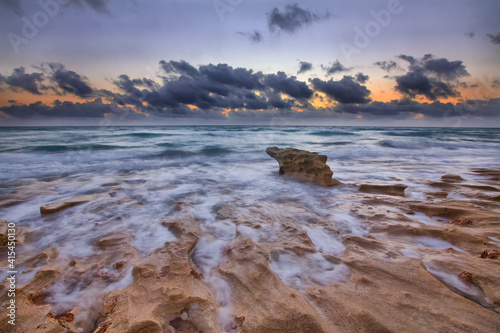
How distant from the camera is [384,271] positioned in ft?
6.74

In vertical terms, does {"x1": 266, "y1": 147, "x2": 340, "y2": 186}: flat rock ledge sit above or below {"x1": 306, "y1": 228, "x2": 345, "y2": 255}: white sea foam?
above

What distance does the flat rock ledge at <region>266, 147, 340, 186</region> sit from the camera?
5.72 metres

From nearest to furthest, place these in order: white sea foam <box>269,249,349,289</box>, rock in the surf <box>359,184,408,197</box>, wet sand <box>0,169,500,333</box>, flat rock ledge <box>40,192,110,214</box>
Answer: wet sand <box>0,169,500,333</box> → white sea foam <box>269,249,349,289</box> → flat rock ledge <box>40,192,110,214</box> → rock in the surf <box>359,184,408,197</box>

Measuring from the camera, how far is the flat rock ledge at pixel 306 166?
18.8ft

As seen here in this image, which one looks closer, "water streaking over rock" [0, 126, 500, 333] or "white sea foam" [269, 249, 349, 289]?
"water streaking over rock" [0, 126, 500, 333]

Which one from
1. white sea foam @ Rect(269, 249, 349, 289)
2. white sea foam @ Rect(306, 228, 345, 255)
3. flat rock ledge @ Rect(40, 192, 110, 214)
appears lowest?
flat rock ledge @ Rect(40, 192, 110, 214)

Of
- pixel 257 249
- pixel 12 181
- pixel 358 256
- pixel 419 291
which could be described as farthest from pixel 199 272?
pixel 12 181

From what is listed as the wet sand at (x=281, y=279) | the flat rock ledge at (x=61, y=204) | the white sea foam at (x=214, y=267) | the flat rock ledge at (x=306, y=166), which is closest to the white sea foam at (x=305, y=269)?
the wet sand at (x=281, y=279)

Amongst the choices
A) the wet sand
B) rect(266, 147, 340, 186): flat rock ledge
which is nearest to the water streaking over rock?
the wet sand

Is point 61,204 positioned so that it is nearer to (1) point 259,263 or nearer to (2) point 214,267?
(2) point 214,267

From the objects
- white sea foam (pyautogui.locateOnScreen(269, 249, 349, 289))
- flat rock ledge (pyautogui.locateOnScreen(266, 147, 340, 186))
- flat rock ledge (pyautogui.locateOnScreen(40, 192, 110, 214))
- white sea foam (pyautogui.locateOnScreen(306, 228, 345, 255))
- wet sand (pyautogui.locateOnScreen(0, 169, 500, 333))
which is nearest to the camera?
wet sand (pyautogui.locateOnScreen(0, 169, 500, 333))

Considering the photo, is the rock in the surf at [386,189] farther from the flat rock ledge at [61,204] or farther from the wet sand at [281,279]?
the flat rock ledge at [61,204]

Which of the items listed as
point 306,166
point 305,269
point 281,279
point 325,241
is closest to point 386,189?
point 306,166

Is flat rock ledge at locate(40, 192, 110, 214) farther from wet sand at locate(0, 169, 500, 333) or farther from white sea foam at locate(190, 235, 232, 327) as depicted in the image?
white sea foam at locate(190, 235, 232, 327)
